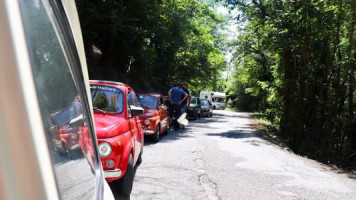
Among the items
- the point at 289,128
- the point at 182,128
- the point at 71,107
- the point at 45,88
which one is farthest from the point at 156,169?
the point at 289,128

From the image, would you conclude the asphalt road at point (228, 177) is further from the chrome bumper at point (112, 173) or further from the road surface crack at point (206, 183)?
the chrome bumper at point (112, 173)

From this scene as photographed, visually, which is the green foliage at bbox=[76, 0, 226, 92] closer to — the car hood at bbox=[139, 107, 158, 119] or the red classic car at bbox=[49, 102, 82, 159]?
the car hood at bbox=[139, 107, 158, 119]

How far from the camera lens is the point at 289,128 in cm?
1939

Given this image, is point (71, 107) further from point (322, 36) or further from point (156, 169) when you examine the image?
point (322, 36)

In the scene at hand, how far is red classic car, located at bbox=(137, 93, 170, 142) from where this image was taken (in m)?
10.9

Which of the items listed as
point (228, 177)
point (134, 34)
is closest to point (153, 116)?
point (228, 177)

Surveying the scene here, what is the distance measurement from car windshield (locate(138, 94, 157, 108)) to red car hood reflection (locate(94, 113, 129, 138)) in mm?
6014

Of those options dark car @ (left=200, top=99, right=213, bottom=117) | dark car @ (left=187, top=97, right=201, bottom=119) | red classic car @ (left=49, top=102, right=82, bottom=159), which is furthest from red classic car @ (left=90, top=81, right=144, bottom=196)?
dark car @ (left=200, top=99, right=213, bottom=117)

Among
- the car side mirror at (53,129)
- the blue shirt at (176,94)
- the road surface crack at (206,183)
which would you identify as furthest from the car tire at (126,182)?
the blue shirt at (176,94)

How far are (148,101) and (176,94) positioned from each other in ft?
8.88

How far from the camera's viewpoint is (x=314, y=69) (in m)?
18.9

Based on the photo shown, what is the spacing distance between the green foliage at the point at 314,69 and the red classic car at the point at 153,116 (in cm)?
757

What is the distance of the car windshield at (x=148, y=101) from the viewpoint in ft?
40.0

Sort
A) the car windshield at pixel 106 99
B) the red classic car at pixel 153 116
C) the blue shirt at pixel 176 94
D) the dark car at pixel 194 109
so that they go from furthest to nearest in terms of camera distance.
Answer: the dark car at pixel 194 109, the blue shirt at pixel 176 94, the red classic car at pixel 153 116, the car windshield at pixel 106 99
